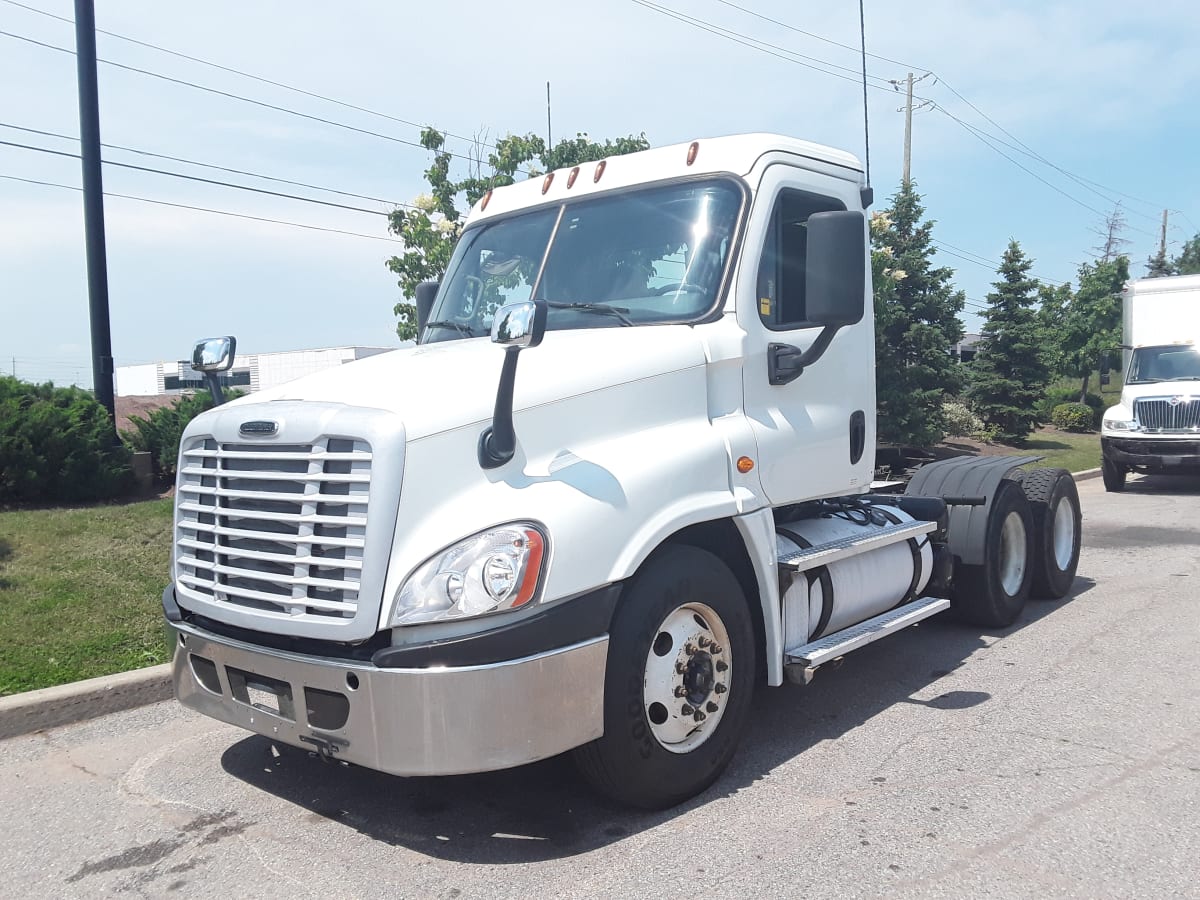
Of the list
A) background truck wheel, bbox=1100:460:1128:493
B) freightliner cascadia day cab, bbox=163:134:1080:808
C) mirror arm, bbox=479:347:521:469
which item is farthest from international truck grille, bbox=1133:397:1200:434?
mirror arm, bbox=479:347:521:469

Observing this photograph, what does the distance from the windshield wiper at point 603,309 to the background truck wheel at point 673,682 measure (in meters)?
1.09

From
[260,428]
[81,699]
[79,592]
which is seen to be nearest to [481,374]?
[260,428]

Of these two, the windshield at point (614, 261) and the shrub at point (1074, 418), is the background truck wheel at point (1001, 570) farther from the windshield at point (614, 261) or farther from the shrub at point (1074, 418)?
the shrub at point (1074, 418)

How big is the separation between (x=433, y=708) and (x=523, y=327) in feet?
4.29

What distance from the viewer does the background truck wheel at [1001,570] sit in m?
6.72

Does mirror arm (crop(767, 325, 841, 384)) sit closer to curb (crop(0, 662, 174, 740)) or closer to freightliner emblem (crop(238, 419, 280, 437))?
freightliner emblem (crop(238, 419, 280, 437))

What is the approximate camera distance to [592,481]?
363 cm

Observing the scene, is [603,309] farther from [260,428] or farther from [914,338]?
[914,338]

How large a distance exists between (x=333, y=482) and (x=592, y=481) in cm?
92

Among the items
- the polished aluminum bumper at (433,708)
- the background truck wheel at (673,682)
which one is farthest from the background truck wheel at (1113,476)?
the polished aluminum bumper at (433,708)

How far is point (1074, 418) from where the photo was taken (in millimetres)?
28500

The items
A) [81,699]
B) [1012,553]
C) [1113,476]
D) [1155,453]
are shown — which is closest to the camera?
[81,699]

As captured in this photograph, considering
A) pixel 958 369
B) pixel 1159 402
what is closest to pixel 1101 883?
pixel 1159 402

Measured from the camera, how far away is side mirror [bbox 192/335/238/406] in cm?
466
